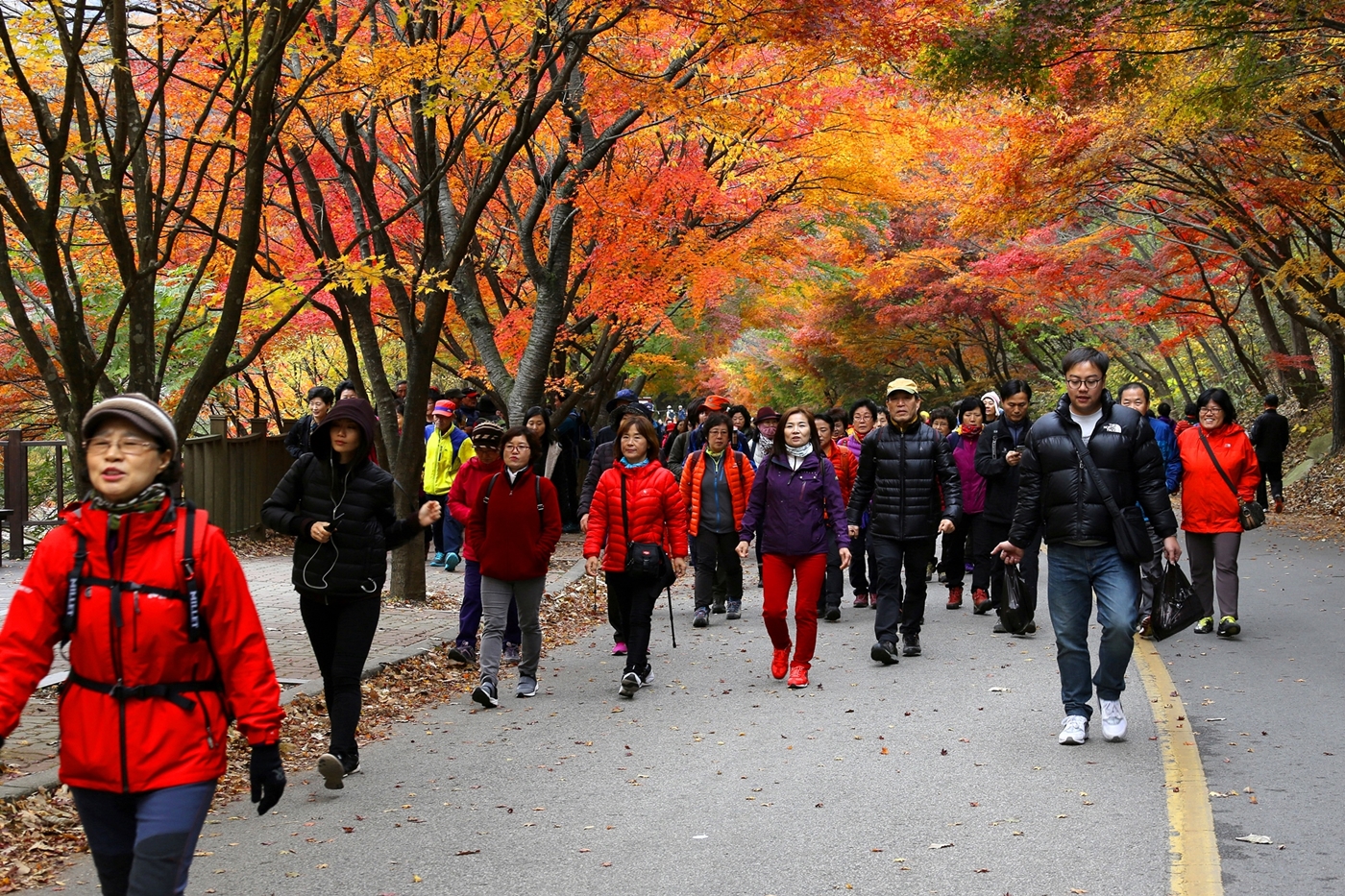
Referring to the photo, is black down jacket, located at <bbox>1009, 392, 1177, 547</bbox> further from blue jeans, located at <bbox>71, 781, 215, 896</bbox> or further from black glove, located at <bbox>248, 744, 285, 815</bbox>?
blue jeans, located at <bbox>71, 781, 215, 896</bbox>

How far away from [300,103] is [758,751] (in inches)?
271

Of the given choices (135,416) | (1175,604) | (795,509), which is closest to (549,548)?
(795,509)

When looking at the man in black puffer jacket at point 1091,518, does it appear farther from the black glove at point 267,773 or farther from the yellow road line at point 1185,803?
the black glove at point 267,773

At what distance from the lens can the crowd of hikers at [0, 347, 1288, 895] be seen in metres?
3.45

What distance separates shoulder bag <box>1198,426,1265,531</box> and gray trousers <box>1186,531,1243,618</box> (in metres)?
0.19

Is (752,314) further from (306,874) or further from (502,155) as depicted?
(306,874)

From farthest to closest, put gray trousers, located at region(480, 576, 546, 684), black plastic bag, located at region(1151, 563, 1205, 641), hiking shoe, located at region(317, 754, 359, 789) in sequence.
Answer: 1. gray trousers, located at region(480, 576, 546, 684)
2. black plastic bag, located at region(1151, 563, 1205, 641)
3. hiking shoe, located at region(317, 754, 359, 789)

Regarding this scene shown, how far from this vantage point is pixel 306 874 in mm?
5031

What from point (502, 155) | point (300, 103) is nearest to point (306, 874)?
point (502, 155)

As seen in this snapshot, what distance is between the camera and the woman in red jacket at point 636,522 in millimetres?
8906

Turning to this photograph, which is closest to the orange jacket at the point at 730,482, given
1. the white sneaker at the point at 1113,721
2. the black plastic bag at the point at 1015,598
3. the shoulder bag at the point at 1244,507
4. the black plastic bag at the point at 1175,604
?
the shoulder bag at the point at 1244,507

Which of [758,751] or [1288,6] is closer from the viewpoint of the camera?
[758,751]

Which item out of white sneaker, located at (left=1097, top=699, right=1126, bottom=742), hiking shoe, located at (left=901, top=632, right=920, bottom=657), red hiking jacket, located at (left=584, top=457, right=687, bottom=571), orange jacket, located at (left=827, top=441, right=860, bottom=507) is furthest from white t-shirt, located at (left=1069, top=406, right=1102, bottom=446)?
orange jacket, located at (left=827, top=441, right=860, bottom=507)

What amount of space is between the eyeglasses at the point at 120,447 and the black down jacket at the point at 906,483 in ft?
23.0
